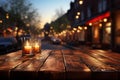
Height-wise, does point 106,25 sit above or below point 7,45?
above

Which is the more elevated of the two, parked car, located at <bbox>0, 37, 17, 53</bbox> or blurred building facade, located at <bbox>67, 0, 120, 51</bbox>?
blurred building facade, located at <bbox>67, 0, 120, 51</bbox>

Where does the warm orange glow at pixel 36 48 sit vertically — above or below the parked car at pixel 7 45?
above

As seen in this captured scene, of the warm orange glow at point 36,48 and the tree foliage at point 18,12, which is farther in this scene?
the tree foliage at point 18,12

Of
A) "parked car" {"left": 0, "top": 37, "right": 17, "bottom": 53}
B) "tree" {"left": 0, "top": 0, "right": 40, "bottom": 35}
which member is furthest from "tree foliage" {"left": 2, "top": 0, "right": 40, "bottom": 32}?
"parked car" {"left": 0, "top": 37, "right": 17, "bottom": 53}

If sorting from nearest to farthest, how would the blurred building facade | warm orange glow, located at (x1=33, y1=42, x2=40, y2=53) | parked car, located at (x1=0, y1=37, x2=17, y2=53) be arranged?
warm orange glow, located at (x1=33, y1=42, x2=40, y2=53) < parked car, located at (x1=0, y1=37, x2=17, y2=53) < the blurred building facade

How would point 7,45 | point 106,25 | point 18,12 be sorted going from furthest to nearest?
point 18,12
point 106,25
point 7,45

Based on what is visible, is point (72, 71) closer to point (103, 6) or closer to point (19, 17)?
point (103, 6)

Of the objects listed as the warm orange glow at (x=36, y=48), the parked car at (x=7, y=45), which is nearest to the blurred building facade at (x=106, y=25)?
the parked car at (x=7, y=45)

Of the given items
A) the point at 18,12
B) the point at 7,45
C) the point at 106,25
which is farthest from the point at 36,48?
the point at 18,12

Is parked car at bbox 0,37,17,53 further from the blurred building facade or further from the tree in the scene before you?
the tree

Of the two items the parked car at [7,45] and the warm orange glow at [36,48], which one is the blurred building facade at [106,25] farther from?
the warm orange glow at [36,48]

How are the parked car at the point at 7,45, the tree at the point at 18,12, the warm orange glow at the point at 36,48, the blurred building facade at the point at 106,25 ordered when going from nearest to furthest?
1. the warm orange glow at the point at 36,48
2. the parked car at the point at 7,45
3. the blurred building facade at the point at 106,25
4. the tree at the point at 18,12

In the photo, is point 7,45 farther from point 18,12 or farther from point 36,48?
point 18,12

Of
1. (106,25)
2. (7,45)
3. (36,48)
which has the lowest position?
(7,45)
